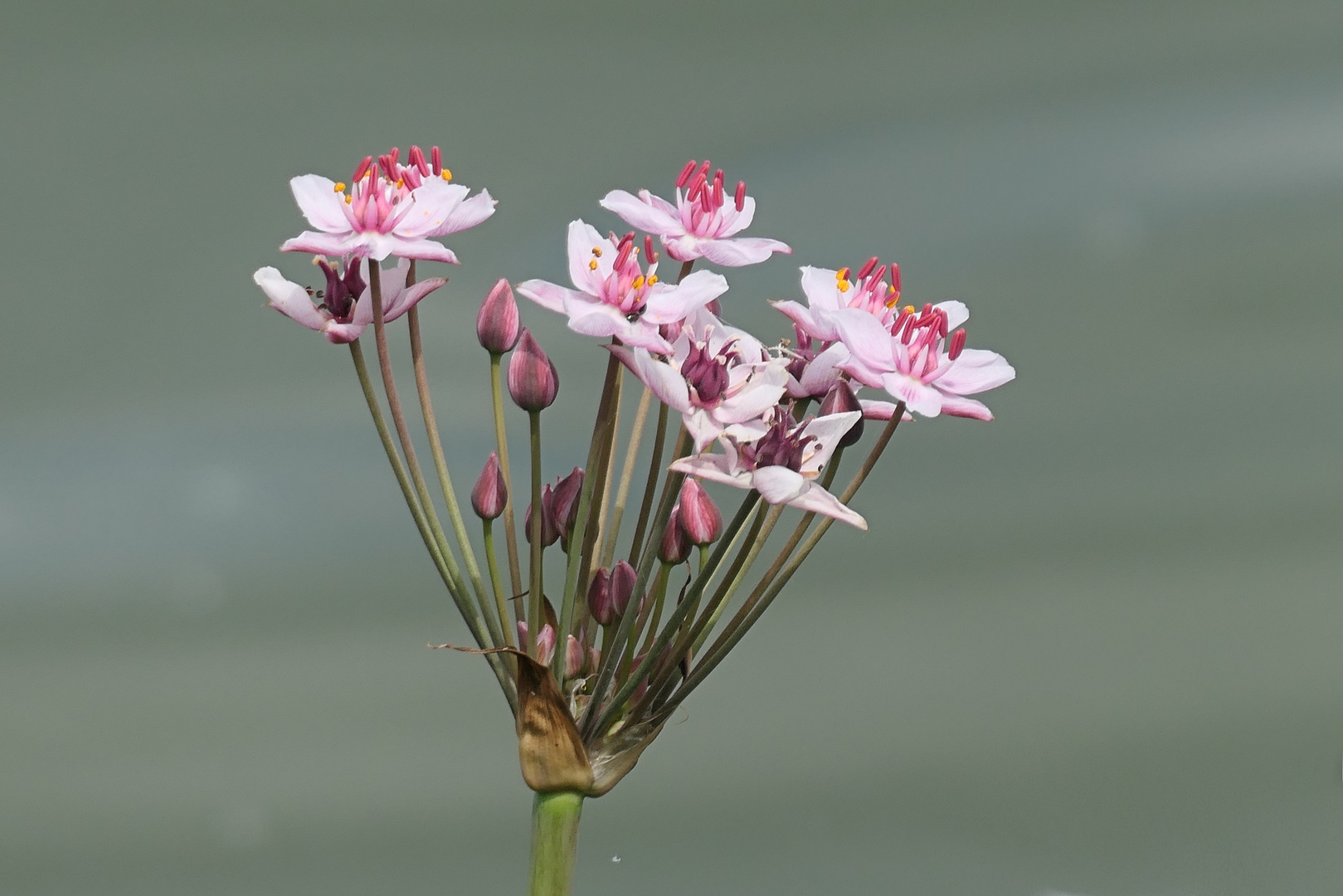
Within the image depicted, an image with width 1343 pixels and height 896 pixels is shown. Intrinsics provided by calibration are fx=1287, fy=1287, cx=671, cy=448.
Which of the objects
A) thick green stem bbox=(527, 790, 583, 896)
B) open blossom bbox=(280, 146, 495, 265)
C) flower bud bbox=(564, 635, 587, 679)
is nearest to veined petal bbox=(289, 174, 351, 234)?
open blossom bbox=(280, 146, 495, 265)

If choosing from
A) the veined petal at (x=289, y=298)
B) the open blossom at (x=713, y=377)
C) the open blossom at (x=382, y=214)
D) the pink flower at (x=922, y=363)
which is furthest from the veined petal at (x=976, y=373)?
the veined petal at (x=289, y=298)

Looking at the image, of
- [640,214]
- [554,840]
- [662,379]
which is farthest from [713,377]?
[554,840]

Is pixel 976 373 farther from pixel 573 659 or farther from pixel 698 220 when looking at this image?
pixel 573 659

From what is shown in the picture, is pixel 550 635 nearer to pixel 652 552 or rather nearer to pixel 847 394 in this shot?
pixel 652 552

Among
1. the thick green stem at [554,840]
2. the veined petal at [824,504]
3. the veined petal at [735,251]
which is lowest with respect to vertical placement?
the thick green stem at [554,840]

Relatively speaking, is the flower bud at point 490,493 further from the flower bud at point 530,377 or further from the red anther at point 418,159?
the red anther at point 418,159

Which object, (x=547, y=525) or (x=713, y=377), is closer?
(x=713, y=377)
